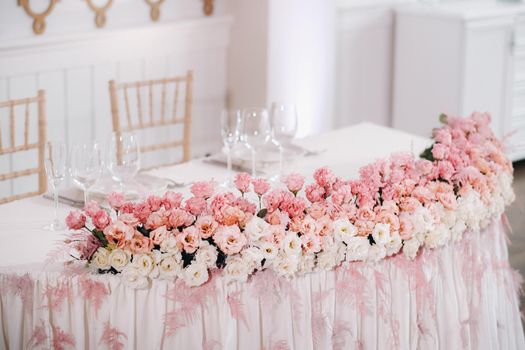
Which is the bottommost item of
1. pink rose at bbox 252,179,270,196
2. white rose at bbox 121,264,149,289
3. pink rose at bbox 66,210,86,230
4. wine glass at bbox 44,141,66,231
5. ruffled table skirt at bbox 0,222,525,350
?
ruffled table skirt at bbox 0,222,525,350

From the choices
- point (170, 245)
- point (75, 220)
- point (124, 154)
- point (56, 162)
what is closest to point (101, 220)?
point (75, 220)

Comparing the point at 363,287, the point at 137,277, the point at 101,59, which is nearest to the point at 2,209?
the point at 137,277

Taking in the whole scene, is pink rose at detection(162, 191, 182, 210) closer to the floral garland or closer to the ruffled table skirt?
the floral garland

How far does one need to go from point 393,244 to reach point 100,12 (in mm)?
2462

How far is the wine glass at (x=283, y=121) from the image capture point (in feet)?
11.3

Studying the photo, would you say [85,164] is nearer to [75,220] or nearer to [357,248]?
[75,220]

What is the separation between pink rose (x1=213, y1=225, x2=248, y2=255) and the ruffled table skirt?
0.31 feet

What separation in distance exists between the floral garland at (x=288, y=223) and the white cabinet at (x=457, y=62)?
2640mm

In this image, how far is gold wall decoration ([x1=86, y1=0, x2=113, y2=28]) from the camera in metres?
4.75

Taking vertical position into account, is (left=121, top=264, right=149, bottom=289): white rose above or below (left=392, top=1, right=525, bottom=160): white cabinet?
below

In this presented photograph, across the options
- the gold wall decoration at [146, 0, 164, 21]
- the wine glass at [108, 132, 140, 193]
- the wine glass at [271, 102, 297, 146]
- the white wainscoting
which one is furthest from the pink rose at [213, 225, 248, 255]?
the gold wall decoration at [146, 0, 164, 21]

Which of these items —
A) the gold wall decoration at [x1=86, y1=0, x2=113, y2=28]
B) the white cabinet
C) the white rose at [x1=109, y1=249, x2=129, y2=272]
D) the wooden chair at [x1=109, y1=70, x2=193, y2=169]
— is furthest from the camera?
the white cabinet

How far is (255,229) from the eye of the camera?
2.59 m

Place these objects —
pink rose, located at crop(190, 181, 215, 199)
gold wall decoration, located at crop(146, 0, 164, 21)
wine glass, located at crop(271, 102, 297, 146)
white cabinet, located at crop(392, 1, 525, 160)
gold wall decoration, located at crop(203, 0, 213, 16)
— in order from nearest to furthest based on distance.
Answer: pink rose, located at crop(190, 181, 215, 199)
wine glass, located at crop(271, 102, 297, 146)
gold wall decoration, located at crop(146, 0, 164, 21)
gold wall decoration, located at crop(203, 0, 213, 16)
white cabinet, located at crop(392, 1, 525, 160)
